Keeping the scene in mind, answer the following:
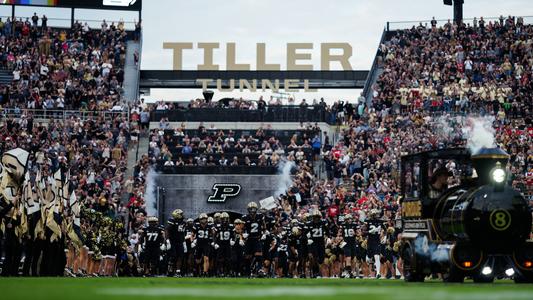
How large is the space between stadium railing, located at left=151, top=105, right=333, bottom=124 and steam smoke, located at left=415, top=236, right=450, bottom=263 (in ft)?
97.2

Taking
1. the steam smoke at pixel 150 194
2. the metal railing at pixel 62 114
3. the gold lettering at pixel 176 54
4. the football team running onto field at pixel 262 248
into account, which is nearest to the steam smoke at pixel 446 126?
the steam smoke at pixel 150 194

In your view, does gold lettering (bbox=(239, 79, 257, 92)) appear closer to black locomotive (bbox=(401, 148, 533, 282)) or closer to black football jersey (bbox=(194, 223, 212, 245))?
black football jersey (bbox=(194, 223, 212, 245))

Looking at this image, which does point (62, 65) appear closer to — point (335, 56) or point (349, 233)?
point (335, 56)

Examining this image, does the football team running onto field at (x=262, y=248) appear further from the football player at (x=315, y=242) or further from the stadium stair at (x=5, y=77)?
the stadium stair at (x=5, y=77)

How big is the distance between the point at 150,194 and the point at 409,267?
24420 mm

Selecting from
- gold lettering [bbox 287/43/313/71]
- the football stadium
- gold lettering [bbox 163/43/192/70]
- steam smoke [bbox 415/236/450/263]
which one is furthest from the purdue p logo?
steam smoke [bbox 415/236/450/263]

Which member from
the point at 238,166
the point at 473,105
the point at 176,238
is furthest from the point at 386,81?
the point at 176,238

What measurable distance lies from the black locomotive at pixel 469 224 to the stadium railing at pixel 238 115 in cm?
2894

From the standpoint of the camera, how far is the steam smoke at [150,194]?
1842 inches

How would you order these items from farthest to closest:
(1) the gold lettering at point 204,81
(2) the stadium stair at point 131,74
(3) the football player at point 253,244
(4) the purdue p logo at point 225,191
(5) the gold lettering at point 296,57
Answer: (5) the gold lettering at point 296,57
(1) the gold lettering at point 204,81
(2) the stadium stair at point 131,74
(4) the purdue p logo at point 225,191
(3) the football player at point 253,244

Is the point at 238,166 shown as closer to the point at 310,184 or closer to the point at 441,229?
the point at 310,184

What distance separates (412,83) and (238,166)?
10855 mm

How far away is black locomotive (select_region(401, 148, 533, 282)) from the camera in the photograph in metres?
21.4

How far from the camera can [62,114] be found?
55.0 metres
